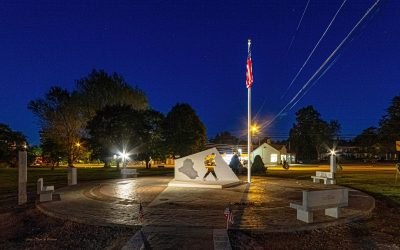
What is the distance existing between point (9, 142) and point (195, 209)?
22.2 metres

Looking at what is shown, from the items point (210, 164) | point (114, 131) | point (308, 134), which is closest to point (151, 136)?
point (114, 131)

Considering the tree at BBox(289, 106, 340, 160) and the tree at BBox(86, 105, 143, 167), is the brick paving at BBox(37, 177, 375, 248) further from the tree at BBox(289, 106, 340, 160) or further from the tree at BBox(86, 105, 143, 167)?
the tree at BBox(289, 106, 340, 160)

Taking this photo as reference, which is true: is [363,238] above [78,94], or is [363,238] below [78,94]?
below

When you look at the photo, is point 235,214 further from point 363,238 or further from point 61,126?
point 61,126

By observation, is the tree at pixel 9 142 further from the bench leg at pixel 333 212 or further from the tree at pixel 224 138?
the tree at pixel 224 138

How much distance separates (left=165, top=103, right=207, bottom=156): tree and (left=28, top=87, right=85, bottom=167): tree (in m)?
12.7

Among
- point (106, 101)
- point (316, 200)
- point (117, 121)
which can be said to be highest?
point (106, 101)

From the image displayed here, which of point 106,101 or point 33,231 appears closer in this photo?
point 33,231

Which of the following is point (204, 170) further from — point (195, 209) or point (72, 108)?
point (72, 108)

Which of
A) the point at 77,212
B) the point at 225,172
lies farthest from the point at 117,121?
the point at 77,212

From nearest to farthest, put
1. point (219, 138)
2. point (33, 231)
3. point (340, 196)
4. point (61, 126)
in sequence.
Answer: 1. point (33, 231)
2. point (340, 196)
3. point (61, 126)
4. point (219, 138)

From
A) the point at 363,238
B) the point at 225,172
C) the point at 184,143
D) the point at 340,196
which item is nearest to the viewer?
the point at 363,238

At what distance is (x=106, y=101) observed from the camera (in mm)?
49844

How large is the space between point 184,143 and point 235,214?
44.5 m
